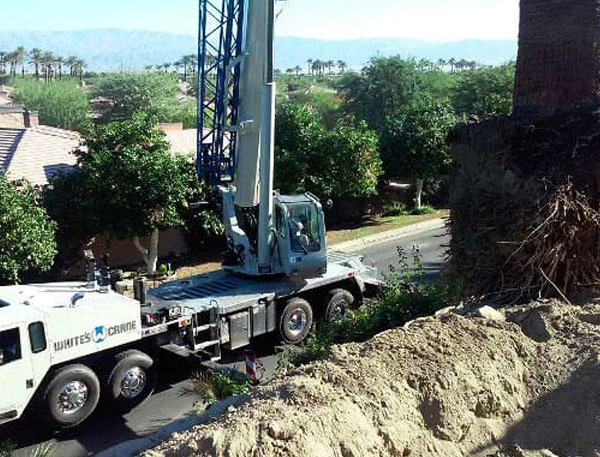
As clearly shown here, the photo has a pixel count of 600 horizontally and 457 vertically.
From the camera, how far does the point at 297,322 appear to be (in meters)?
13.3

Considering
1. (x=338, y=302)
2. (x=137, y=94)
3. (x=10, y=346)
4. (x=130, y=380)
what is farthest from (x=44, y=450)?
(x=137, y=94)

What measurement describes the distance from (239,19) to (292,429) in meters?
10.7

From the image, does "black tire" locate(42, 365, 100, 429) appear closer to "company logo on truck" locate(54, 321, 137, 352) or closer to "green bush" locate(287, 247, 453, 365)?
"company logo on truck" locate(54, 321, 137, 352)

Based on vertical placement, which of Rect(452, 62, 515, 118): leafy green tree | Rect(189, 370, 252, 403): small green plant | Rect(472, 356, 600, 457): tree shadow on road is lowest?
Rect(189, 370, 252, 403): small green plant

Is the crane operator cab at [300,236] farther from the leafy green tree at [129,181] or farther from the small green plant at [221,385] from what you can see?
the leafy green tree at [129,181]

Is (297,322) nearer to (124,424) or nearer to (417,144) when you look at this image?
(124,424)

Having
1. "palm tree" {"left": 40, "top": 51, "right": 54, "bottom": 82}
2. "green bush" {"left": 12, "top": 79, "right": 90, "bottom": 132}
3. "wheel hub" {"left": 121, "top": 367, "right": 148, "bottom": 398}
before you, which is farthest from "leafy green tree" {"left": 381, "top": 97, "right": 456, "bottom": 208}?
"palm tree" {"left": 40, "top": 51, "right": 54, "bottom": 82}

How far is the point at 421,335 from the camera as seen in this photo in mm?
5578

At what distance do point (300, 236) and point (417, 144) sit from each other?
1531 centimetres

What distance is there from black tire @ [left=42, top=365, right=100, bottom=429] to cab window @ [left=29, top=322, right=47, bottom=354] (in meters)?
0.48

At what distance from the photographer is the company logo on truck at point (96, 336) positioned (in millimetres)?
9684

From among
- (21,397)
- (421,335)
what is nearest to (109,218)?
(21,397)

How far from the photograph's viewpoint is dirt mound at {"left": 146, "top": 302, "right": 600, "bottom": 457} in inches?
168

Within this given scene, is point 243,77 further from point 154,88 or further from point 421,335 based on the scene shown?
point 154,88
